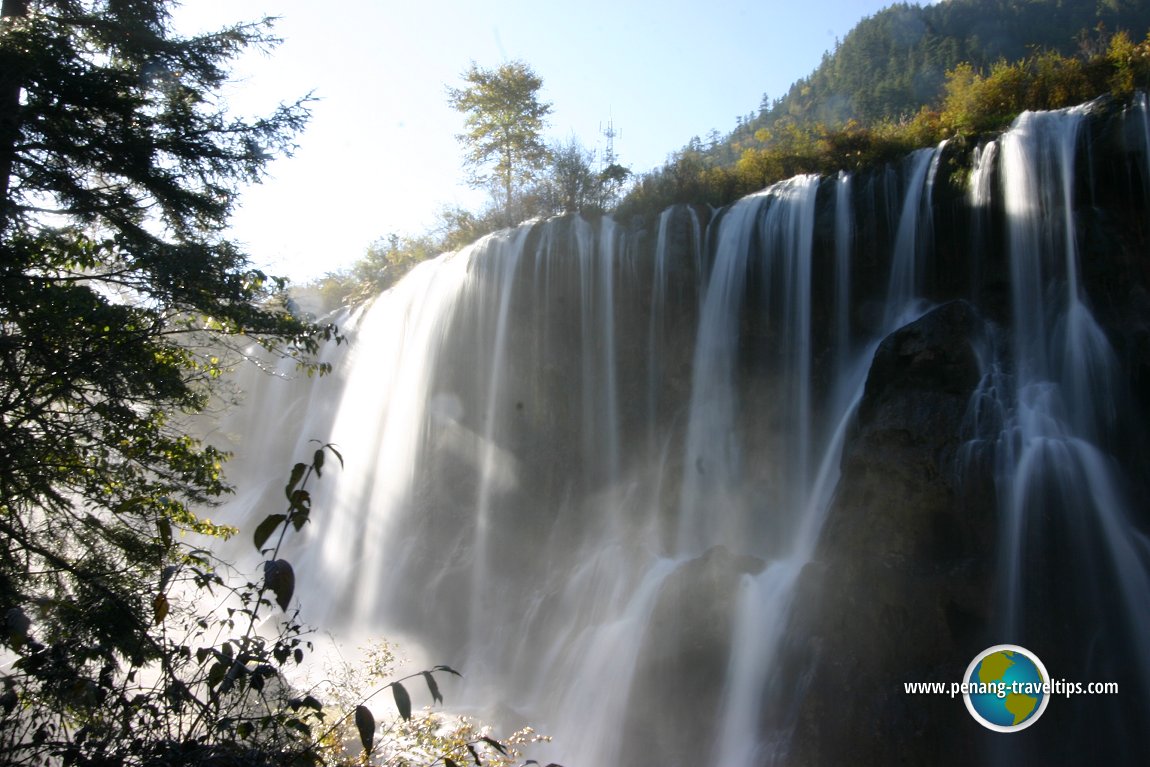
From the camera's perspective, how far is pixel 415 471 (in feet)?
64.9

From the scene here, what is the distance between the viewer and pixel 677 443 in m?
14.6

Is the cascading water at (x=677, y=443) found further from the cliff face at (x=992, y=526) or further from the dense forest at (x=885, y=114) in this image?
the dense forest at (x=885, y=114)

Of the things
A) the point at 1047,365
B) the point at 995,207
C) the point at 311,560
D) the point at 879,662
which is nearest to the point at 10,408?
the point at 879,662

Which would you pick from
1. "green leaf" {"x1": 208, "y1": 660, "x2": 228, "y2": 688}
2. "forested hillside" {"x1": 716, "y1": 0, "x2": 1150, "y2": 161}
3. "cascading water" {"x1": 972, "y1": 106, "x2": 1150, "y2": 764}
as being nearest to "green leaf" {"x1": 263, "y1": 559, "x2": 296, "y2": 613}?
"green leaf" {"x1": 208, "y1": 660, "x2": 228, "y2": 688}

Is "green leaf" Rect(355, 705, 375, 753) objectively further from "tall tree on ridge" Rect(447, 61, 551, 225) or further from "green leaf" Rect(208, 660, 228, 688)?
"tall tree on ridge" Rect(447, 61, 551, 225)

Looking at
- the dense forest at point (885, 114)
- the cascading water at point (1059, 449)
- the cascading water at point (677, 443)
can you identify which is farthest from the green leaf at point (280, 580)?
the dense forest at point (885, 114)

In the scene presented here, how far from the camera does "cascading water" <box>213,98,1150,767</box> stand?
881 cm

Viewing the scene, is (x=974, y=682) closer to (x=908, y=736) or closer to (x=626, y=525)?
(x=908, y=736)

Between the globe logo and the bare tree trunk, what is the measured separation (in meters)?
9.89

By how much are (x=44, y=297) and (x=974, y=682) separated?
28.9ft

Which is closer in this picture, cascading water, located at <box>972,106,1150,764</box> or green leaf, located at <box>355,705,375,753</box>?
green leaf, located at <box>355,705,375,753</box>

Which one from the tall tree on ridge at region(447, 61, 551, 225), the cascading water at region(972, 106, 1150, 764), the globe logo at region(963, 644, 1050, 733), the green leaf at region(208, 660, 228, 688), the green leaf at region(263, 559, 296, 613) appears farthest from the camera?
the tall tree on ridge at region(447, 61, 551, 225)

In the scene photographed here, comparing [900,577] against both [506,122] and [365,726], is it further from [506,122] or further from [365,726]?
[506,122]

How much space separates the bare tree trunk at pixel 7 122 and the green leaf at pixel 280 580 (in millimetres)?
6071
